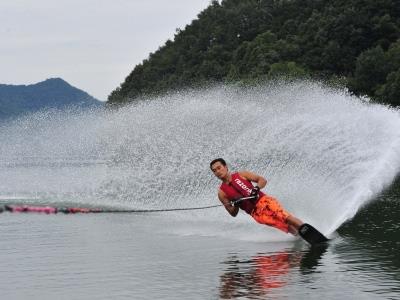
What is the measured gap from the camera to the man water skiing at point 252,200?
44.0 feet

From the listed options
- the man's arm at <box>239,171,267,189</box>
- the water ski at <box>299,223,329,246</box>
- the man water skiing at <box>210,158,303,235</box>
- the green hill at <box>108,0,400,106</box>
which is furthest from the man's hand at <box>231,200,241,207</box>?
the green hill at <box>108,0,400,106</box>

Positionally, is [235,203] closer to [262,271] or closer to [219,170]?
[219,170]

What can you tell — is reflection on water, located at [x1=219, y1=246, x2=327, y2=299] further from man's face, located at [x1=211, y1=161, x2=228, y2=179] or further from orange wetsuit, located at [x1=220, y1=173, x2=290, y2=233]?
man's face, located at [x1=211, y1=161, x2=228, y2=179]

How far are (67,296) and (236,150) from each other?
15.9m

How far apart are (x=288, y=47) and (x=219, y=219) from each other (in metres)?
80.7

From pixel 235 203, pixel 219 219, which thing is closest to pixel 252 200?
pixel 235 203

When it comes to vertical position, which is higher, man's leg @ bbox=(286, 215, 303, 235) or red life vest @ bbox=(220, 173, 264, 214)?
red life vest @ bbox=(220, 173, 264, 214)

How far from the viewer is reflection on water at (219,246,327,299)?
9.81m

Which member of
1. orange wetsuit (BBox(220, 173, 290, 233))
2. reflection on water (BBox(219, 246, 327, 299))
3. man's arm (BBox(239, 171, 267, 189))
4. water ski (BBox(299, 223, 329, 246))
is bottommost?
reflection on water (BBox(219, 246, 327, 299))

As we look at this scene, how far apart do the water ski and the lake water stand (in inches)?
7.8

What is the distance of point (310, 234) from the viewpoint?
A: 516 inches

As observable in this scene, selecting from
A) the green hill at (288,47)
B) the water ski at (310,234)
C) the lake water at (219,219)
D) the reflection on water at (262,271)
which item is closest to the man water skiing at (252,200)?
the water ski at (310,234)

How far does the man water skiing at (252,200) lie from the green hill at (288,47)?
50.2 metres

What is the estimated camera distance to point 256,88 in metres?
76.3
